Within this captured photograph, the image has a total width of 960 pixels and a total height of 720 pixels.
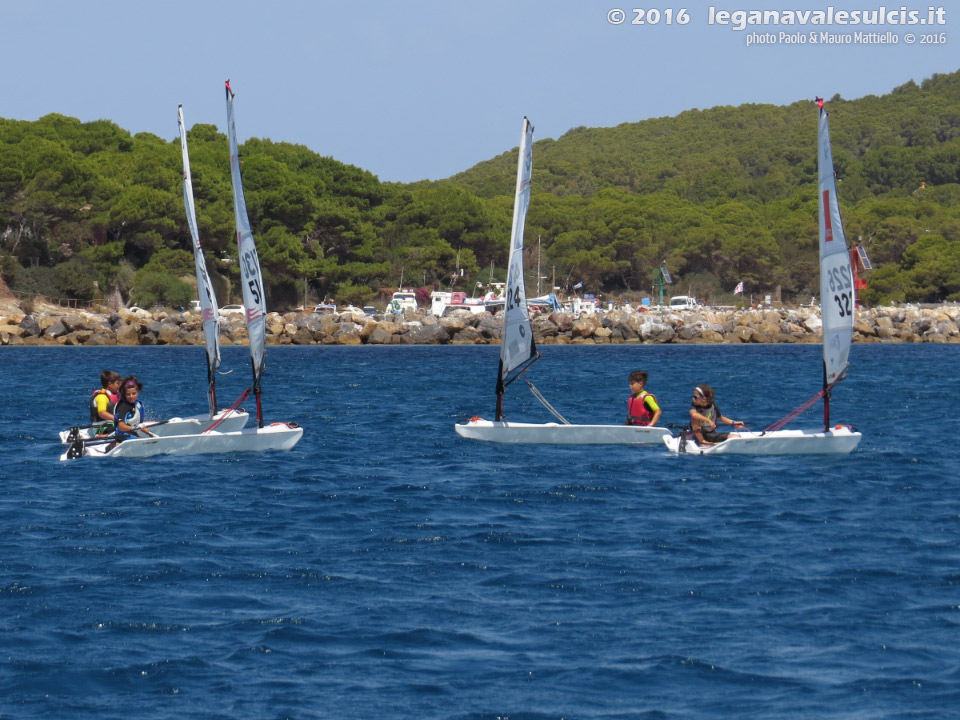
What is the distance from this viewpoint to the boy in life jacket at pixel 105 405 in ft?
69.3

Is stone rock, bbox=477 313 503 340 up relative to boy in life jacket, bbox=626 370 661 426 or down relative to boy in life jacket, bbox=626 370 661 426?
up

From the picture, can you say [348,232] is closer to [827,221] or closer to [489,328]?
[489,328]

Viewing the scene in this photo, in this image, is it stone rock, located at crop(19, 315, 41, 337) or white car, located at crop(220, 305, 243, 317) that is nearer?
stone rock, located at crop(19, 315, 41, 337)

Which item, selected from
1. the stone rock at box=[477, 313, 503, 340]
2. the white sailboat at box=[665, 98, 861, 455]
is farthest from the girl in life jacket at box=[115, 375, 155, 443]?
the stone rock at box=[477, 313, 503, 340]

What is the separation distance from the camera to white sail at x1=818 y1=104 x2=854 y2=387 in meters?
19.7

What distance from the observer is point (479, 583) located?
485 inches

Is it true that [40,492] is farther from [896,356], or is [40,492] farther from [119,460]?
[896,356]

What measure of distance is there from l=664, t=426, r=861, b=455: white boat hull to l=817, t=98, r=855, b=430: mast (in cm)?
75

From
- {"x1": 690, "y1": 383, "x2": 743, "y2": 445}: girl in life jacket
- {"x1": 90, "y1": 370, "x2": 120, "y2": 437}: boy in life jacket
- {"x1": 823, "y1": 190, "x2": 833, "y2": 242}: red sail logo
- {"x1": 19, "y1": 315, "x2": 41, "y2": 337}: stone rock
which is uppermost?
{"x1": 823, "y1": 190, "x2": 833, "y2": 242}: red sail logo

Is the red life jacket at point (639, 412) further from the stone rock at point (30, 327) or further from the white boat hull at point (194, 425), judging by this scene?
the stone rock at point (30, 327)

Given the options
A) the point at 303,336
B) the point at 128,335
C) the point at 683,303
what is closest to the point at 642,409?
the point at 303,336

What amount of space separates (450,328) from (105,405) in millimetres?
52557

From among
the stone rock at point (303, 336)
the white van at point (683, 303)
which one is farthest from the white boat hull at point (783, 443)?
the white van at point (683, 303)

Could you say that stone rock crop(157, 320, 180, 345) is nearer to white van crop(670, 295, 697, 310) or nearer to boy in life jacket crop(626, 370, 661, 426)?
white van crop(670, 295, 697, 310)
